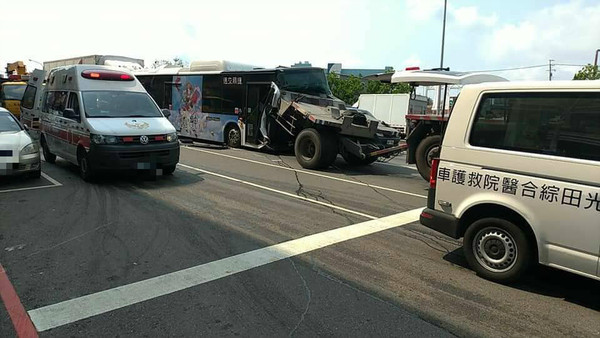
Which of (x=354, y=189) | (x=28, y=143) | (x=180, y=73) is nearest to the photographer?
(x=28, y=143)

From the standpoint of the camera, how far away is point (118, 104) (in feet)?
30.2

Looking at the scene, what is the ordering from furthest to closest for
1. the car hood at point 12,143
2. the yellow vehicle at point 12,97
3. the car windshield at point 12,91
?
the car windshield at point 12,91 < the yellow vehicle at point 12,97 < the car hood at point 12,143

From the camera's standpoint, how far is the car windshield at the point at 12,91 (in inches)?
816

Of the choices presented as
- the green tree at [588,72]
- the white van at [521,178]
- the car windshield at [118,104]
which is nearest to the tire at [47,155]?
the car windshield at [118,104]

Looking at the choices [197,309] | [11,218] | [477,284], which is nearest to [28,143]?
[11,218]

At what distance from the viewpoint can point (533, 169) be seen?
4.14 m

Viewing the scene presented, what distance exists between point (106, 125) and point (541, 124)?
23.9 feet

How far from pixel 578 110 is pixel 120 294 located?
14.3ft

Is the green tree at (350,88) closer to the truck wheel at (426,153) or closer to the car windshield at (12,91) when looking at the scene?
the car windshield at (12,91)

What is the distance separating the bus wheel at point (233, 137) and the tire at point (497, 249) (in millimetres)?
11261

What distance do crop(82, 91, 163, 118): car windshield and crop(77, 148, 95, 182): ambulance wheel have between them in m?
0.78

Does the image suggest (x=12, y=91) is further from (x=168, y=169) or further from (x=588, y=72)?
(x=588, y=72)

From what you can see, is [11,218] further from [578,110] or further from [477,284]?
[578,110]

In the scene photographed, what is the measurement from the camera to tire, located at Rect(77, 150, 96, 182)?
8.39 m
